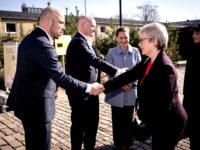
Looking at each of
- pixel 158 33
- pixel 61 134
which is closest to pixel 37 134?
pixel 158 33

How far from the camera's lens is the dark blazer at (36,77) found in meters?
2.96

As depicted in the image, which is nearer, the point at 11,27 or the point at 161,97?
the point at 161,97

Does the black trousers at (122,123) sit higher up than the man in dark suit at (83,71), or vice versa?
the man in dark suit at (83,71)

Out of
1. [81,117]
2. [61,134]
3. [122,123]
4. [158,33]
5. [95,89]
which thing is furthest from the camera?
[61,134]

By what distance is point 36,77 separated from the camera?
3.02m

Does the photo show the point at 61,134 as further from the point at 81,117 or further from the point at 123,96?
the point at 123,96

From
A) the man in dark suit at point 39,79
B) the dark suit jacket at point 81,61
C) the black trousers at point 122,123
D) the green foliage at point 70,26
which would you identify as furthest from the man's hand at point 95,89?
the green foliage at point 70,26

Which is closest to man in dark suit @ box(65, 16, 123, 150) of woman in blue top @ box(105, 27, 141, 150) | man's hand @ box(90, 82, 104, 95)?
man's hand @ box(90, 82, 104, 95)

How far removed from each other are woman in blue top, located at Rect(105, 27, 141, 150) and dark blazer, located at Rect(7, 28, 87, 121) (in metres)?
1.69

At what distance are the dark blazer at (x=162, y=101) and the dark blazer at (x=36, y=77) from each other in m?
1.11

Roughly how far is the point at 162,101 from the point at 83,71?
1694 millimetres

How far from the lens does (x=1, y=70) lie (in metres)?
15.6

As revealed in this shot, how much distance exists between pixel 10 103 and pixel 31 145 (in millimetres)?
657

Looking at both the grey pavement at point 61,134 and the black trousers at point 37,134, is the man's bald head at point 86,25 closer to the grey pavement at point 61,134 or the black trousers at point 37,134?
the black trousers at point 37,134
